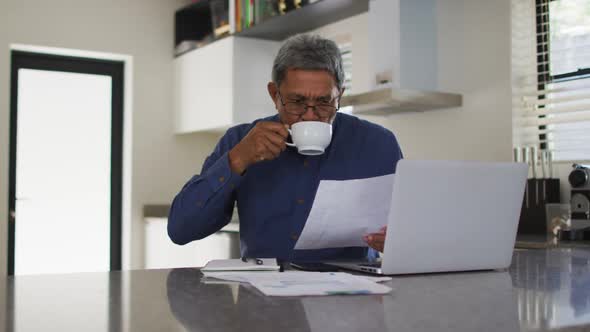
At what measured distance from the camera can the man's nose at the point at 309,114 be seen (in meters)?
1.87

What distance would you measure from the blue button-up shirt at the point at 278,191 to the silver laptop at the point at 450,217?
45 cm

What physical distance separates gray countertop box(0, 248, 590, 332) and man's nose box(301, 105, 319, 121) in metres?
0.68

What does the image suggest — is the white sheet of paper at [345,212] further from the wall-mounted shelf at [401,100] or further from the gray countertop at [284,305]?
the wall-mounted shelf at [401,100]

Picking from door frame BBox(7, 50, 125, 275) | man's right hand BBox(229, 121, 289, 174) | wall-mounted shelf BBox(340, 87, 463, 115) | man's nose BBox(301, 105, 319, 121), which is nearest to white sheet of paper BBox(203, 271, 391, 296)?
man's right hand BBox(229, 121, 289, 174)

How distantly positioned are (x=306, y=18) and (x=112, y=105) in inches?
72.7

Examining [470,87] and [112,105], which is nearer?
[470,87]

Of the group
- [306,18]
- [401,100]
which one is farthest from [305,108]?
[306,18]

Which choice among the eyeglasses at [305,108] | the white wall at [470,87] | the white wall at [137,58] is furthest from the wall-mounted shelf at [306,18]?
the eyeglasses at [305,108]

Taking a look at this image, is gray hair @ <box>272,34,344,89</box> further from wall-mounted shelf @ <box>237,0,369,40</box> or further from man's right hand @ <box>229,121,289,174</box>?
wall-mounted shelf @ <box>237,0,369,40</box>

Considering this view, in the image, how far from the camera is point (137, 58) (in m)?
4.81

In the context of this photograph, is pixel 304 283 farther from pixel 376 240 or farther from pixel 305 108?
pixel 305 108

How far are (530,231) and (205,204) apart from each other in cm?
151

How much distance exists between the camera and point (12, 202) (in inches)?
177

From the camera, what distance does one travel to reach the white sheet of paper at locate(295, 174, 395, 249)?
4.91ft
